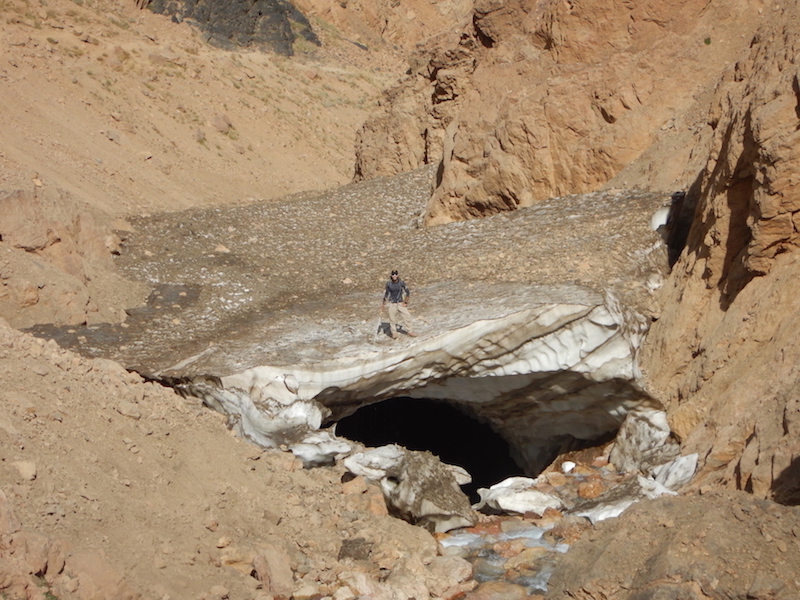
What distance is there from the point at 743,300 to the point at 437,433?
589cm

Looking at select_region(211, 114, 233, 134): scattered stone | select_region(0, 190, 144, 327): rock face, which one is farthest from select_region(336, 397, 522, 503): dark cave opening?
Answer: select_region(211, 114, 233, 134): scattered stone

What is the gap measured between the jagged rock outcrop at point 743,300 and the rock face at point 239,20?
25021 mm

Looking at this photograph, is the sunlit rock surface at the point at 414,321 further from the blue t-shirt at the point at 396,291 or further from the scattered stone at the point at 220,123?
the scattered stone at the point at 220,123

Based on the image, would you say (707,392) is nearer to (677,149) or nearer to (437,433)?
(677,149)

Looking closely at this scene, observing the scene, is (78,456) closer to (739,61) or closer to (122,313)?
(122,313)

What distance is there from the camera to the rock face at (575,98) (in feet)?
51.7

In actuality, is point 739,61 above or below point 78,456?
above

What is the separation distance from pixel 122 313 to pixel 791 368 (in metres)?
8.40

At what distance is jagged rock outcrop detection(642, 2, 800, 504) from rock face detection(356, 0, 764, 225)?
9.14ft

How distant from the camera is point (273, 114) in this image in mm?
31312

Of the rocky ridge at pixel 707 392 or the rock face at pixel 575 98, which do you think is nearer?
the rocky ridge at pixel 707 392

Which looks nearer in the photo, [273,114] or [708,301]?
[708,301]

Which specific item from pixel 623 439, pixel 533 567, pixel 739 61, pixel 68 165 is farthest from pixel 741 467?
pixel 68 165

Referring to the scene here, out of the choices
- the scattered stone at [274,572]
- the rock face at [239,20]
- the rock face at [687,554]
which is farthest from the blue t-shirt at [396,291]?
the rock face at [239,20]
